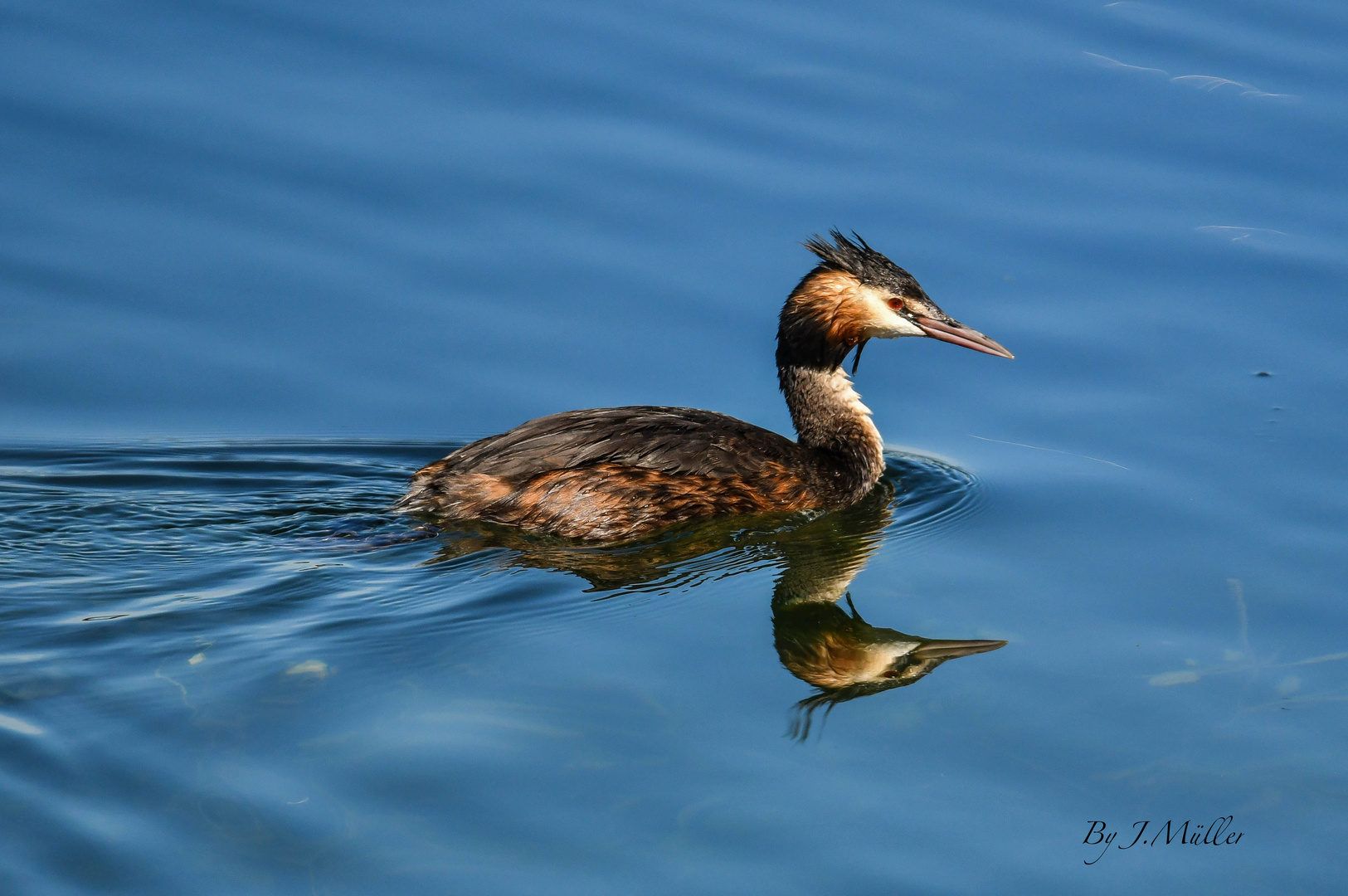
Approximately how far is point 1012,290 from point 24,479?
A: 5.48 metres

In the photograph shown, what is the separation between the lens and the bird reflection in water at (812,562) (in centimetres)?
601

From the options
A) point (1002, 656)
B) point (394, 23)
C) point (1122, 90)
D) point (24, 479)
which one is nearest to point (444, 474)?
point (24, 479)

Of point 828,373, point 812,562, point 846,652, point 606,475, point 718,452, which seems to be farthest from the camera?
point 828,373

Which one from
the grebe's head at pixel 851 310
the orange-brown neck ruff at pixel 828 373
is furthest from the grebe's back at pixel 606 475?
the grebe's head at pixel 851 310

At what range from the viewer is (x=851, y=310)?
26.7 ft

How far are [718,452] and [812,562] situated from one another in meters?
0.73

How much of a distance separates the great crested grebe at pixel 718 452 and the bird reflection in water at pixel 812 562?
0.35ft

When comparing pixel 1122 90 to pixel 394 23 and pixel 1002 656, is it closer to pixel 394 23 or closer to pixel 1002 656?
pixel 394 23

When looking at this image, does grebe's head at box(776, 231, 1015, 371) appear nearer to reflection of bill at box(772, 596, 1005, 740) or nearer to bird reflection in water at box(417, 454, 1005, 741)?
bird reflection in water at box(417, 454, 1005, 741)

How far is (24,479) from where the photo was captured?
7449mm

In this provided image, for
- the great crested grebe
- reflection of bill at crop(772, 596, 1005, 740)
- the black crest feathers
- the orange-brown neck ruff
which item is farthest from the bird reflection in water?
the black crest feathers

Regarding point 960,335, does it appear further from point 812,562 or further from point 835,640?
point 835,640

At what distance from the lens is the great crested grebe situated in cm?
727

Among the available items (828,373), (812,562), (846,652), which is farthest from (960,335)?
(846,652)
